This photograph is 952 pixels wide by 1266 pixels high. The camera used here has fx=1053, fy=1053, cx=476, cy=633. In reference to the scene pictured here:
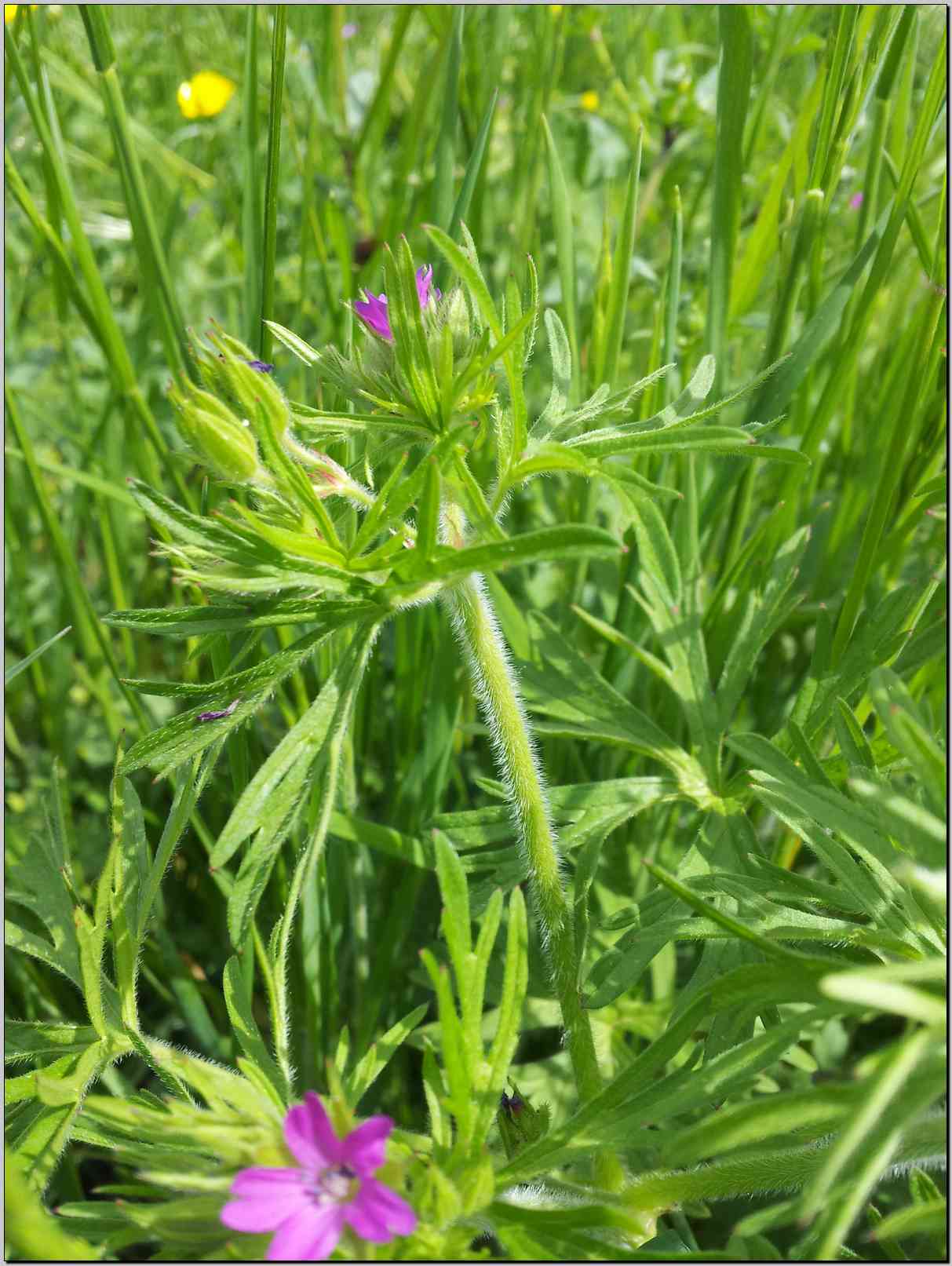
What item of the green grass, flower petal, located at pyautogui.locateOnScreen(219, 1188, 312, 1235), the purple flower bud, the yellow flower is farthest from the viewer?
the yellow flower

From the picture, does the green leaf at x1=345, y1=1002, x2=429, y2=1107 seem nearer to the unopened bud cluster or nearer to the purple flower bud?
the purple flower bud

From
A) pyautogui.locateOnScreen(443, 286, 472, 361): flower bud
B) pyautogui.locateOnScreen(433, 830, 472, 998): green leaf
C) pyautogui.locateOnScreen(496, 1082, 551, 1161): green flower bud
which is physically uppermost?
pyautogui.locateOnScreen(443, 286, 472, 361): flower bud

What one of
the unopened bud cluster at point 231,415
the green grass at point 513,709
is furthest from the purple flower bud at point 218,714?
the unopened bud cluster at point 231,415

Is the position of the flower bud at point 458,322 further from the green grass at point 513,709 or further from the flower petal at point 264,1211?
the flower petal at point 264,1211

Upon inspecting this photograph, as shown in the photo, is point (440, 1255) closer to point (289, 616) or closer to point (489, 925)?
point (489, 925)

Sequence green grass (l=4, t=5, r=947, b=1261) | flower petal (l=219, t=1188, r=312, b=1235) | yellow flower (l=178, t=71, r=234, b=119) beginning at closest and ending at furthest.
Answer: flower petal (l=219, t=1188, r=312, b=1235) < green grass (l=4, t=5, r=947, b=1261) < yellow flower (l=178, t=71, r=234, b=119)

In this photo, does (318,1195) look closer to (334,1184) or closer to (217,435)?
(334,1184)

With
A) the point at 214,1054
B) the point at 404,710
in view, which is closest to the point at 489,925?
the point at 404,710

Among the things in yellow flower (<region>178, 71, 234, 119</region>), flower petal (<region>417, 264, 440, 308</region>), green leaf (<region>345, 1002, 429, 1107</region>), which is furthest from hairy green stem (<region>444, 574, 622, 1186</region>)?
yellow flower (<region>178, 71, 234, 119</region>)
